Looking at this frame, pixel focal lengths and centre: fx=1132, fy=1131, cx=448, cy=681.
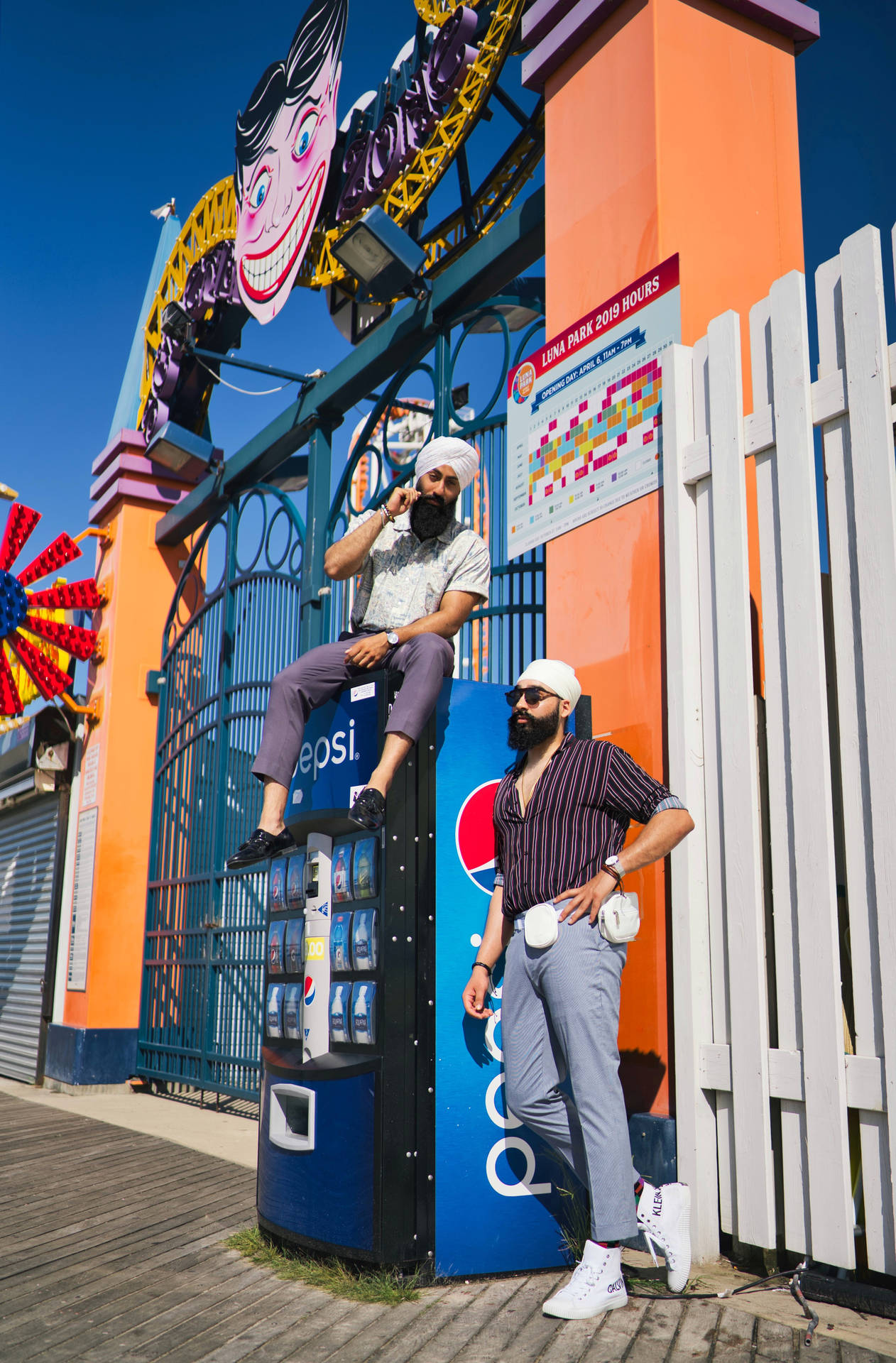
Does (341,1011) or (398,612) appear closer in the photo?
(341,1011)

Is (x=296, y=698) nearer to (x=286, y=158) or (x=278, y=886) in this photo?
(x=278, y=886)

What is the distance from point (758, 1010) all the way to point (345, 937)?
1258 millimetres

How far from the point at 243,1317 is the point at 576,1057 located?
1.11 m

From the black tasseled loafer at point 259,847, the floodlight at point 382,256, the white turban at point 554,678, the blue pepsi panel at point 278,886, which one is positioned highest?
the floodlight at point 382,256

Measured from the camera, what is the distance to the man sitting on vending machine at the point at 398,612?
3.61 metres

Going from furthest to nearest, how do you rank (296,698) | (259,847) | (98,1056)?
(98,1056)
(296,698)
(259,847)

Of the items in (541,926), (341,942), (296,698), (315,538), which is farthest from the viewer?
(315,538)

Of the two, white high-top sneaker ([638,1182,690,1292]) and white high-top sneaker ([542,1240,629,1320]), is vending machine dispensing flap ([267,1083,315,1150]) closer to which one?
white high-top sneaker ([542,1240,629,1320])

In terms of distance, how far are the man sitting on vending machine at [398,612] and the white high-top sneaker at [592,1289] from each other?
4.85 ft

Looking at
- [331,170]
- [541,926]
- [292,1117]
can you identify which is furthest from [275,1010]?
[331,170]

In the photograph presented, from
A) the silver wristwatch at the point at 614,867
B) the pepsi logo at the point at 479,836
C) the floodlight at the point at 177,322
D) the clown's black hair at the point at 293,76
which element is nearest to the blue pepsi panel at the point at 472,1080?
the pepsi logo at the point at 479,836

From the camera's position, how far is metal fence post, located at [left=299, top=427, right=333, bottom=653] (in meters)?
7.12

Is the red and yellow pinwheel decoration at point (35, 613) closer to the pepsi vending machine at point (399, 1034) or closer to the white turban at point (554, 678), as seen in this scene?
the pepsi vending machine at point (399, 1034)

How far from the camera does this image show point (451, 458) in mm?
3977
